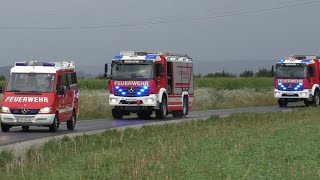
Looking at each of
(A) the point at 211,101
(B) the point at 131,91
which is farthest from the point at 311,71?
(B) the point at 131,91

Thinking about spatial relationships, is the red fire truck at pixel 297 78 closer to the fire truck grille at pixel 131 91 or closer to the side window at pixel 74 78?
the fire truck grille at pixel 131 91

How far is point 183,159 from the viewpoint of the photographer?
13.3 m

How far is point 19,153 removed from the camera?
1773 centimetres

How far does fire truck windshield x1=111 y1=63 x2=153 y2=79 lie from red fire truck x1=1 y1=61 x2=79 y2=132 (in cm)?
609

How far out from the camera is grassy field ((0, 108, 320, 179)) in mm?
11594

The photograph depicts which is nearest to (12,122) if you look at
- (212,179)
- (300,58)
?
(212,179)

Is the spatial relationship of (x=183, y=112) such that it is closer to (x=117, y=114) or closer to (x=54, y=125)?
(x=117, y=114)

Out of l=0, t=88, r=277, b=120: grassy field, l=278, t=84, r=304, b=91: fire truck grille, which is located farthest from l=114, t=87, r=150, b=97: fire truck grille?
l=278, t=84, r=304, b=91: fire truck grille

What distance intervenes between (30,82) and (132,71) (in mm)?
8172

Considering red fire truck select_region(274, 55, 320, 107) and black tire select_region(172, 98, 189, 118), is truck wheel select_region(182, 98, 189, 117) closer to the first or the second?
black tire select_region(172, 98, 189, 118)

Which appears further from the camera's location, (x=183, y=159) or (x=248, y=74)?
(x=248, y=74)

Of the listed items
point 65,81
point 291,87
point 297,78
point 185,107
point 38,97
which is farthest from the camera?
point 291,87

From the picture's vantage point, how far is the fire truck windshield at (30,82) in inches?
989

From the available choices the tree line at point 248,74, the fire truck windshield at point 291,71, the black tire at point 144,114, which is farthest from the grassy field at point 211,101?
the tree line at point 248,74
